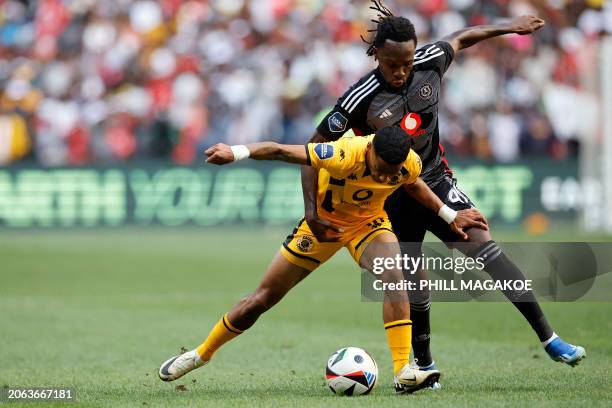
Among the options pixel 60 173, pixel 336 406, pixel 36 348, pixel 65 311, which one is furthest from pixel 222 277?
pixel 336 406

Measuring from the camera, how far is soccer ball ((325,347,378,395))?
23.1ft

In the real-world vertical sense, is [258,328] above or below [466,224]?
below

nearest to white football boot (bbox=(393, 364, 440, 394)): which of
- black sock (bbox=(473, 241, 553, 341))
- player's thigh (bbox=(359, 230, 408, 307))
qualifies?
player's thigh (bbox=(359, 230, 408, 307))

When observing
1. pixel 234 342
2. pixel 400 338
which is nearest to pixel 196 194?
pixel 234 342

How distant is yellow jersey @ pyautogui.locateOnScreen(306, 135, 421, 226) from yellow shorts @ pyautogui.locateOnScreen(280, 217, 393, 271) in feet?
0.22

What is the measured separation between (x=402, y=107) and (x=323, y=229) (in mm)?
1061

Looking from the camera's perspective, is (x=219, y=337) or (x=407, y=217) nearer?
(x=219, y=337)

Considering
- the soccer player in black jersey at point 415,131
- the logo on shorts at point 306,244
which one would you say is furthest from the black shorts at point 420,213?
the logo on shorts at point 306,244

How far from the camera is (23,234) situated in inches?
846

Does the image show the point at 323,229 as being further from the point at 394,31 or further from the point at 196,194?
the point at 196,194

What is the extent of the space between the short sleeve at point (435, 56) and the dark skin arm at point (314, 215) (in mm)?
1164

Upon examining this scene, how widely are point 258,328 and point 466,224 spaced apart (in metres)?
4.20

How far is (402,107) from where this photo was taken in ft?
24.3

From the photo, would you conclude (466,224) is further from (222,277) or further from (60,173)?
(60,173)
